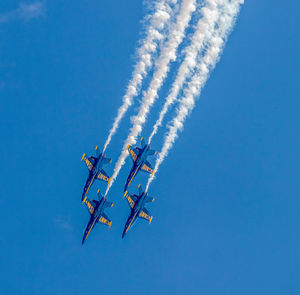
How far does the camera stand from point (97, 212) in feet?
179

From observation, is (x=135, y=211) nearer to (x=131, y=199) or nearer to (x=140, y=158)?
(x=131, y=199)

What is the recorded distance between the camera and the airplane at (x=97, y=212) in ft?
178

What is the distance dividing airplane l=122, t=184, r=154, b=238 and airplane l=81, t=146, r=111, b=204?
3.61 meters

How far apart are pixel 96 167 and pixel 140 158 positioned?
5.40 m

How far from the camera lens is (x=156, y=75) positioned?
1998 inches

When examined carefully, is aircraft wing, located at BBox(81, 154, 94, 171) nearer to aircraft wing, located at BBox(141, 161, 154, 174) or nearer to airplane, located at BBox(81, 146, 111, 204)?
airplane, located at BBox(81, 146, 111, 204)

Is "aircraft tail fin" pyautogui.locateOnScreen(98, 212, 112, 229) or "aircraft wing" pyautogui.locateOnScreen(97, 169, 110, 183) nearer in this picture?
"aircraft wing" pyautogui.locateOnScreen(97, 169, 110, 183)

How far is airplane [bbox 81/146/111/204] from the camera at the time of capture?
53.6 meters

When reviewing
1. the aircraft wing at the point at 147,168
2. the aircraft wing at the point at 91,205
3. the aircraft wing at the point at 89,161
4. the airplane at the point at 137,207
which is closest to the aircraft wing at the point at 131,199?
the airplane at the point at 137,207

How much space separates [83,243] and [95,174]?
8416mm

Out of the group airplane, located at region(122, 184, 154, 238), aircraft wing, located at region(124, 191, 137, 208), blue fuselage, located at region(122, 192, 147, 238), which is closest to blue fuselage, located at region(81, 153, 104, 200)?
airplane, located at region(122, 184, 154, 238)

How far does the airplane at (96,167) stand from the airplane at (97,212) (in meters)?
1.51

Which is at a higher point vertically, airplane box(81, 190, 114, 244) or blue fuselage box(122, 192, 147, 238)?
airplane box(81, 190, 114, 244)

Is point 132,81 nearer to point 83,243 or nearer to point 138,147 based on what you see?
point 138,147
